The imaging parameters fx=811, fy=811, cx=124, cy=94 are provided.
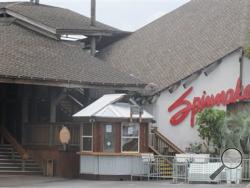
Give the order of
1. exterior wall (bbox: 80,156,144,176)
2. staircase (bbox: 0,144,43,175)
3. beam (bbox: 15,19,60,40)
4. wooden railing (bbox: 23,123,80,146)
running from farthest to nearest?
beam (bbox: 15,19,60,40) → wooden railing (bbox: 23,123,80,146) → staircase (bbox: 0,144,43,175) → exterior wall (bbox: 80,156,144,176)

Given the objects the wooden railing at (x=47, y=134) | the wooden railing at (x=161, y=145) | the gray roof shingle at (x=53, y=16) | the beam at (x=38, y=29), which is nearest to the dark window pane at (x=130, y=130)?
the wooden railing at (x=47, y=134)

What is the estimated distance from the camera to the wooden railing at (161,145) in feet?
121

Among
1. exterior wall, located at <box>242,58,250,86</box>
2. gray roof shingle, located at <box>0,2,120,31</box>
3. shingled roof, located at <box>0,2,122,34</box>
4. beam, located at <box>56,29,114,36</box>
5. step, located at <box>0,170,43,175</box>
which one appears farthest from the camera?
gray roof shingle, located at <box>0,2,120,31</box>

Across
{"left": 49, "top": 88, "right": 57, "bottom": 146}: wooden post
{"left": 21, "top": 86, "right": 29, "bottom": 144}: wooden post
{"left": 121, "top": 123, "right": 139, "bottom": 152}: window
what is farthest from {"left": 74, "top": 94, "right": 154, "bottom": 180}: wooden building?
{"left": 21, "top": 86, "right": 29, "bottom": 144}: wooden post

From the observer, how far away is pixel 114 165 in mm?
31797

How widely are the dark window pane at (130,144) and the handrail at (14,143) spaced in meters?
5.03

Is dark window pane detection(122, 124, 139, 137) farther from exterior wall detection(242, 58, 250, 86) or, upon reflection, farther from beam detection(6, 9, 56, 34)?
beam detection(6, 9, 56, 34)

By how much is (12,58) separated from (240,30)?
1121 centimetres

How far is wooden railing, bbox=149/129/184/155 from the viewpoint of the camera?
36.8m

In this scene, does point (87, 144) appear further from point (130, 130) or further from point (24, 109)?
point (24, 109)

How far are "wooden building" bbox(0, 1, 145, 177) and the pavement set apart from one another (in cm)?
235

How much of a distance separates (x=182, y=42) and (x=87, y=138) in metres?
12.1

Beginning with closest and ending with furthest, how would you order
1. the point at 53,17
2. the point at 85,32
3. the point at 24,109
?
the point at 24,109 < the point at 85,32 < the point at 53,17

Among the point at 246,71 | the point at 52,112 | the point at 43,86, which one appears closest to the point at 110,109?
the point at 52,112
